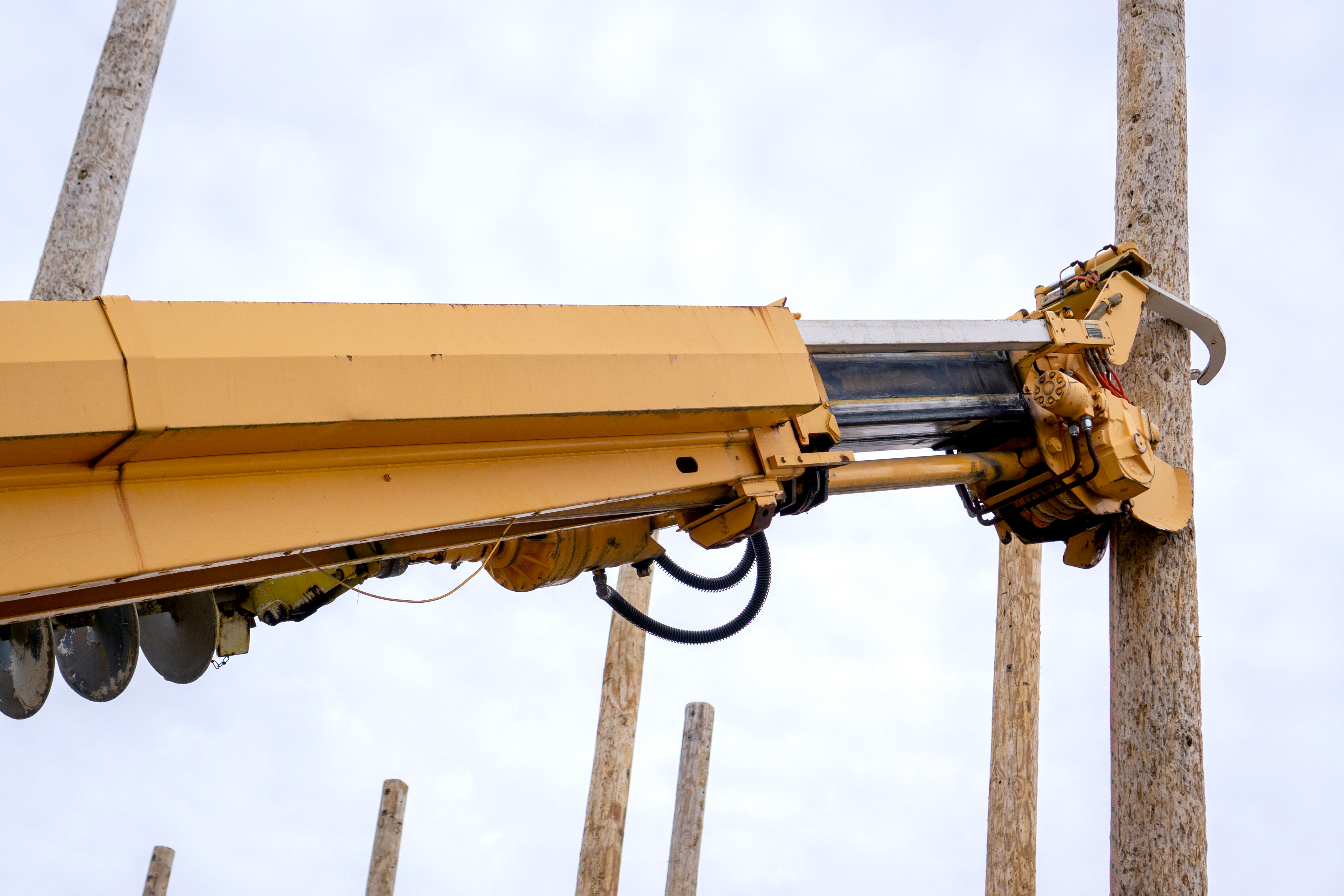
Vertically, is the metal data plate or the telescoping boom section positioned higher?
the metal data plate

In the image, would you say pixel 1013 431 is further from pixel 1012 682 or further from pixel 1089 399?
pixel 1012 682

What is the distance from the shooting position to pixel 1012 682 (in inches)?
304

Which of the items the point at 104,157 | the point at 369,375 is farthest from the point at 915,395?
the point at 104,157

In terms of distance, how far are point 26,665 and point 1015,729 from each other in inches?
233

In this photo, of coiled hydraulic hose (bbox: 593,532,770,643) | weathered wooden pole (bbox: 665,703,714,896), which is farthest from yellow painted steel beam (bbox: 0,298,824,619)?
weathered wooden pole (bbox: 665,703,714,896)

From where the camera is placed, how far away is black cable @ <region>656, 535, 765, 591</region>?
Answer: 3.82m

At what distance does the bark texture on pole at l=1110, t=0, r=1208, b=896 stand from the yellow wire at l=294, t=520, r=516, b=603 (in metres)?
2.64

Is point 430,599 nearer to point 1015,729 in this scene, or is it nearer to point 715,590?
point 715,590

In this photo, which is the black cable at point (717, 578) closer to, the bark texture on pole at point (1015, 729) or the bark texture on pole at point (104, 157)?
the bark texture on pole at point (104, 157)

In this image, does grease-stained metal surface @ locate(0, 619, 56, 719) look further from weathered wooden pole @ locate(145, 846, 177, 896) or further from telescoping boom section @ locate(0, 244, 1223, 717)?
weathered wooden pole @ locate(145, 846, 177, 896)

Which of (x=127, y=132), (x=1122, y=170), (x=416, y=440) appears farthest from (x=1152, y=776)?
(x=127, y=132)

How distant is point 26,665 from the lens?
3.48m

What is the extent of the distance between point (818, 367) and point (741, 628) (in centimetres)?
87

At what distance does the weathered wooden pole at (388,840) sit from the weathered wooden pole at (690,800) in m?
2.49
